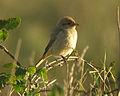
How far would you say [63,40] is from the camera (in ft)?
21.5

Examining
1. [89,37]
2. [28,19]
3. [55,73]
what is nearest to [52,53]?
[55,73]

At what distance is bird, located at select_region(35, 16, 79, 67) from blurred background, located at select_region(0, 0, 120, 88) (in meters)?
2.37

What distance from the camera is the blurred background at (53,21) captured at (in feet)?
32.7

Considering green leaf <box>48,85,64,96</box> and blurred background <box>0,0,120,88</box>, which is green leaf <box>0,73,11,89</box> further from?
blurred background <box>0,0,120,88</box>

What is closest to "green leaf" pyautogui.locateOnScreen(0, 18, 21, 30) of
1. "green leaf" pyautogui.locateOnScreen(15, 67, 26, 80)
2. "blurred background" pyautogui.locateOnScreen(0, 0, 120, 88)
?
"green leaf" pyautogui.locateOnScreen(15, 67, 26, 80)

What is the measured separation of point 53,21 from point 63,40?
206 inches

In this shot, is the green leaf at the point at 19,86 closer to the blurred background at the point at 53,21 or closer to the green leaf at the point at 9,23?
the green leaf at the point at 9,23

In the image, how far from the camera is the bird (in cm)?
652

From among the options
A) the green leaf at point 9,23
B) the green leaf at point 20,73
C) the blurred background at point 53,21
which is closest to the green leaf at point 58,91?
the green leaf at point 20,73

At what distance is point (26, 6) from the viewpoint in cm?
1190

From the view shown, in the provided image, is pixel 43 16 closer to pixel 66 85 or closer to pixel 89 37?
pixel 89 37

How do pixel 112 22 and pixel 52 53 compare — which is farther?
pixel 112 22

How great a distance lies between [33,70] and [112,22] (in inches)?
272

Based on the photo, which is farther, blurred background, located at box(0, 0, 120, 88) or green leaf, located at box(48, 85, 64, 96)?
blurred background, located at box(0, 0, 120, 88)
